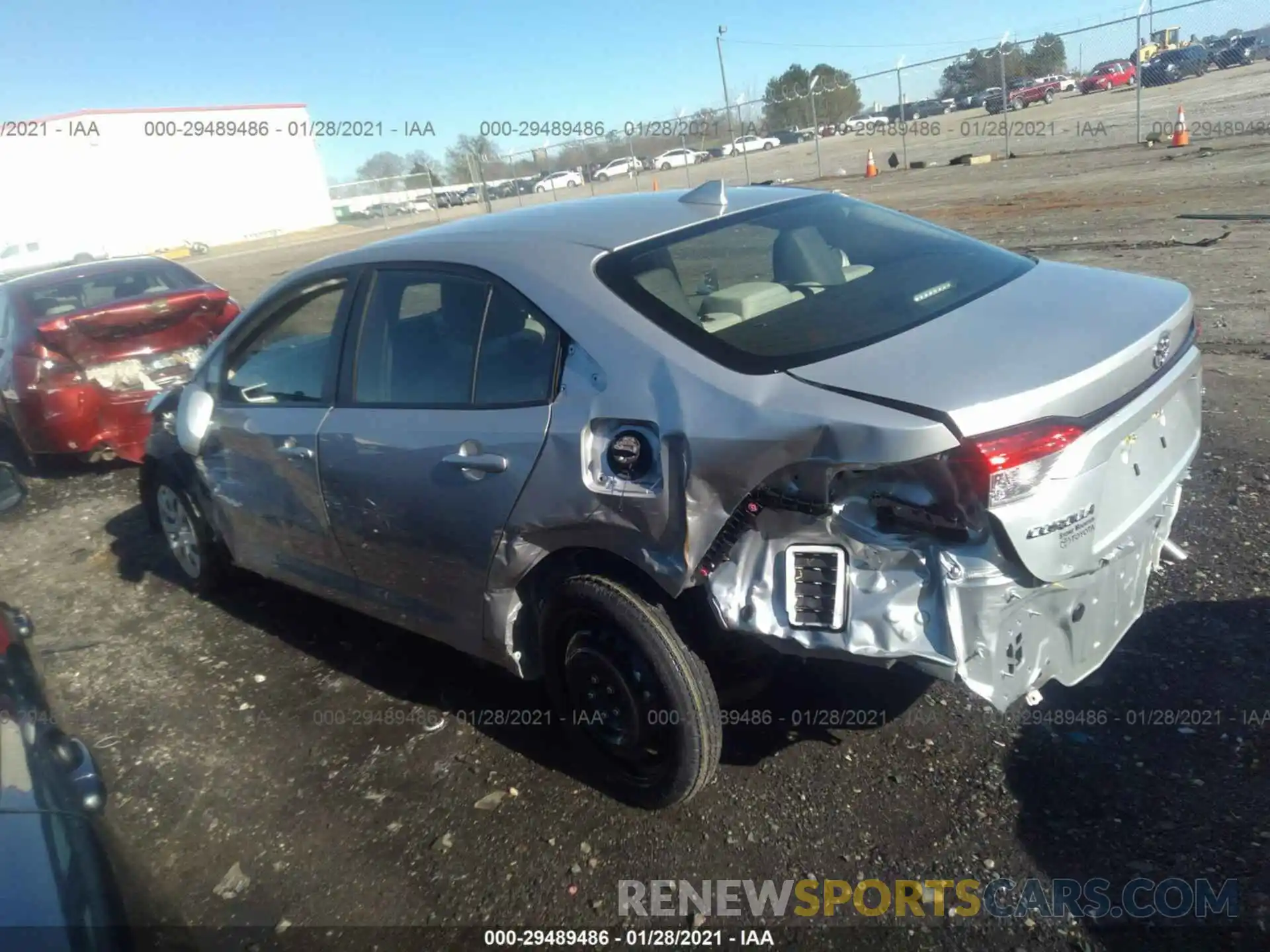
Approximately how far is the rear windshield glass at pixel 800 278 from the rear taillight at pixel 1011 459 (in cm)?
52

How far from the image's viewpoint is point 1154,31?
17.9 metres

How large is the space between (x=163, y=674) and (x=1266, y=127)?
67.2 ft

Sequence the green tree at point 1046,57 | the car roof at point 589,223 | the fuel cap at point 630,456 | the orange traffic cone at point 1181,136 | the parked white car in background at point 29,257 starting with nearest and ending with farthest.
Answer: the fuel cap at point 630,456
the car roof at point 589,223
the orange traffic cone at point 1181,136
the green tree at point 1046,57
the parked white car in background at point 29,257

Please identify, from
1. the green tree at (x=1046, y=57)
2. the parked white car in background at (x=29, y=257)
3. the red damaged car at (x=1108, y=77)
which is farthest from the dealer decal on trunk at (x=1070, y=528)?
the parked white car in background at (x=29, y=257)

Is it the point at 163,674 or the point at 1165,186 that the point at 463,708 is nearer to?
the point at 163,674

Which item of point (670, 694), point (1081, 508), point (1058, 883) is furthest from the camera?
point (670, 694)

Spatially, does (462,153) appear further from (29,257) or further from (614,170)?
(29,257)

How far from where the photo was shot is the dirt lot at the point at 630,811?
2.66m

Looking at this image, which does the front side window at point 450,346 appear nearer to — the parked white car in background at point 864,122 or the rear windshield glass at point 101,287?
the rear windshield glass at point 101,287

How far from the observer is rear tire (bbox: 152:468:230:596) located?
479 centimetres

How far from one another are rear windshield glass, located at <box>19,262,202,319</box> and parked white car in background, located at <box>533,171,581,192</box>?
33175 mm

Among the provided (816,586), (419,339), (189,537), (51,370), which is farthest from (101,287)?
(816,586)

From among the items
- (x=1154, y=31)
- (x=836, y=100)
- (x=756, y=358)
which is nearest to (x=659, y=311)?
(x=756, y=358)

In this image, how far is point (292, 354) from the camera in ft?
13.2
